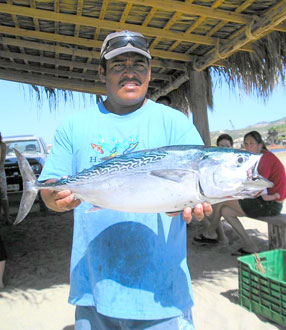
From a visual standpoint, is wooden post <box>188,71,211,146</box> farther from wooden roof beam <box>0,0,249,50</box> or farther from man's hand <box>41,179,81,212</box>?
man's hand <box>41,179,81,212</box>

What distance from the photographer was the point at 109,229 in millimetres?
1617

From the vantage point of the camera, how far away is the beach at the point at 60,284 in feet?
10.7

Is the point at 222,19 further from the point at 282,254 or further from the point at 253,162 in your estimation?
the point at 253,162

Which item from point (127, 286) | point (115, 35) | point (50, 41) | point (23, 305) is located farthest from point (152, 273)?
point (50, 41)

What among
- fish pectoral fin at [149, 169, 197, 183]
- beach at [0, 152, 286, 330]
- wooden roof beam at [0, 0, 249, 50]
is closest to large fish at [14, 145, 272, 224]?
fish pectoral fin at [149, 169, 197, 183]

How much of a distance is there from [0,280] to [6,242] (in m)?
2.07

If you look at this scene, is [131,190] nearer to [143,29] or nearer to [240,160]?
[240,160]

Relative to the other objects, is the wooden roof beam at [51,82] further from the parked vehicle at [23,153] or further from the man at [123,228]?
the man at [123,228]

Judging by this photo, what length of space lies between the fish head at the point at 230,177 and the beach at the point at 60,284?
7.46ft

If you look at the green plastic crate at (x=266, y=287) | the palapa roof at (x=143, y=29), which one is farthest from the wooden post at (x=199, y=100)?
the green plastic crate at (x=266, y=287)

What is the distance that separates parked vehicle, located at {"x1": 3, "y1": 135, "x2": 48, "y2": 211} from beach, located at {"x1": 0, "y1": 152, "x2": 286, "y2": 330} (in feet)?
8.72

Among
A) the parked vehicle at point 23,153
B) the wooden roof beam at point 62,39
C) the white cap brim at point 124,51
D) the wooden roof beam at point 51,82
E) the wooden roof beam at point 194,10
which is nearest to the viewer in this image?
the white cap brim at point 124,51

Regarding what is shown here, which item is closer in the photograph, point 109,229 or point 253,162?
point 253,162

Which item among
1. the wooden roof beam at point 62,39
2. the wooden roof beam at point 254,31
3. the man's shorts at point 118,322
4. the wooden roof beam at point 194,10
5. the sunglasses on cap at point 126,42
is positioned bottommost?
the man's shorts at point 118,322
